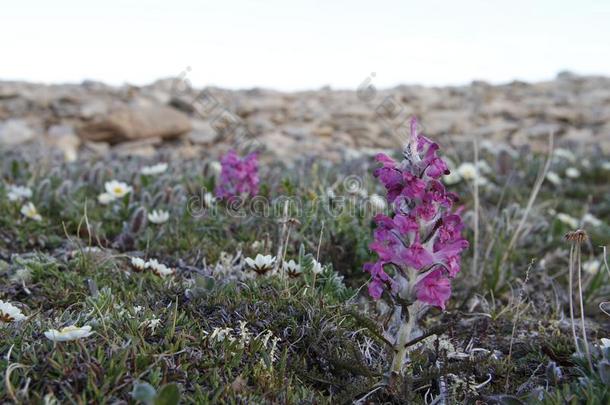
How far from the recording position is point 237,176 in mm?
4406

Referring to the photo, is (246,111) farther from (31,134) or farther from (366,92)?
(31,134)

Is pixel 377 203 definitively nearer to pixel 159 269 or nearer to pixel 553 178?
pixel 159 269

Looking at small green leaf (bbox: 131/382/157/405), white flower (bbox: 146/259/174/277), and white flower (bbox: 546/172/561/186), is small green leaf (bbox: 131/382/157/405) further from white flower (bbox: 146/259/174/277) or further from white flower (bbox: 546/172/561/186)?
white flower (bbox: 546/172/561/186)

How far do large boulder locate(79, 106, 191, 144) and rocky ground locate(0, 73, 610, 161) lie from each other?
16 millimetres

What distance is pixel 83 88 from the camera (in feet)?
41.7

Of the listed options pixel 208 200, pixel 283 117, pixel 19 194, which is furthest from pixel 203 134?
pixel 208 200

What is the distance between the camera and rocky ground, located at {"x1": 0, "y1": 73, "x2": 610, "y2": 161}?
32.6 ft

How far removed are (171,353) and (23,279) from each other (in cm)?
134

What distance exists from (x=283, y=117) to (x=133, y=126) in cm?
314

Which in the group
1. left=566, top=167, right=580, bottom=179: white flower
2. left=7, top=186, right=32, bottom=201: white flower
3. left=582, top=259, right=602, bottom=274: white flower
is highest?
left=7, top=186, right=32, bottom=201: white flower

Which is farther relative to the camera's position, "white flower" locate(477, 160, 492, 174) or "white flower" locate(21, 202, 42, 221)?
"white flower" locate(477, 160, 492, 174)

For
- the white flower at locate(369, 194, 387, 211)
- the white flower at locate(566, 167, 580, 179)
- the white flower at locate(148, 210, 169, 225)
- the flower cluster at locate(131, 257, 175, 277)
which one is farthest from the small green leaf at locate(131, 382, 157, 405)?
the white flower at locate(566, 167, 580, 179)

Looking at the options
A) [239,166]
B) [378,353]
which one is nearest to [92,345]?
[378,353]

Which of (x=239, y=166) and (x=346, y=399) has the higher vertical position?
(x=239, y=166)
